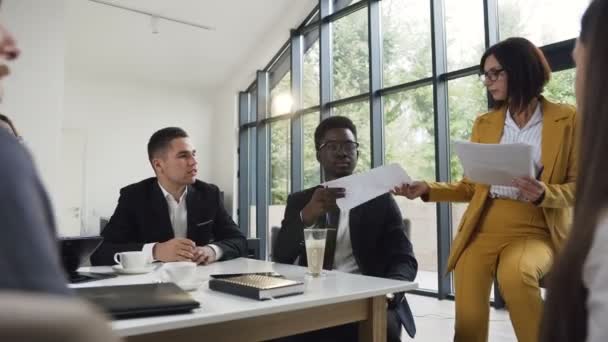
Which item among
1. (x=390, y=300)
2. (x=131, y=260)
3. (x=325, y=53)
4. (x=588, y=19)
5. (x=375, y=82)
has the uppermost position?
(x=325, y=53)

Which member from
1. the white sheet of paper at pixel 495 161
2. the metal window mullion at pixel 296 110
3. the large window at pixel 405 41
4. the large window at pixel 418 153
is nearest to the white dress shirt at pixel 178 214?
the white sheet of paper at pixel 495 161

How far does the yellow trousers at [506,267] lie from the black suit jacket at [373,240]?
21 cm

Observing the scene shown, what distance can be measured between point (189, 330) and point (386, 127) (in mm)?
4120

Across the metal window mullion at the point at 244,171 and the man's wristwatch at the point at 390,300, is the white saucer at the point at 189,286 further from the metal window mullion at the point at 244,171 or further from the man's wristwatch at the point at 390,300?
the metal window mullion at the point at 244,171

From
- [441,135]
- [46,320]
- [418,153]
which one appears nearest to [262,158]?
[418,153]

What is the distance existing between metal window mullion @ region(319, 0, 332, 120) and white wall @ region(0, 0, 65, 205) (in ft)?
8.76

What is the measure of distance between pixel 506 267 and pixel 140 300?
1133 mm

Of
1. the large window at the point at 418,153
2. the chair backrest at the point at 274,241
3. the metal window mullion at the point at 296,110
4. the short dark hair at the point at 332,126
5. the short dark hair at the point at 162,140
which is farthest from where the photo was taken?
the metal window mullion at the point at 296,110

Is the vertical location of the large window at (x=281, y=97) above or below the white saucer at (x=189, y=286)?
above

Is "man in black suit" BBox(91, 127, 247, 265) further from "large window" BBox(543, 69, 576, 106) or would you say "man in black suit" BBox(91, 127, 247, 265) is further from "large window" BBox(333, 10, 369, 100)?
"large window" BBox(333, 10, 369, 100)

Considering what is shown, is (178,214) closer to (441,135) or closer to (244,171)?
(441,135)

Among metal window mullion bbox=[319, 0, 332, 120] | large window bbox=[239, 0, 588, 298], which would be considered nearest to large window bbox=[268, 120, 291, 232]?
large window bbox=[239, 0, 588, 298]

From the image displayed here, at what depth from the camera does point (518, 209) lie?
5.39ft

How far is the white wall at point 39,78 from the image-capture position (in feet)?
12.7
